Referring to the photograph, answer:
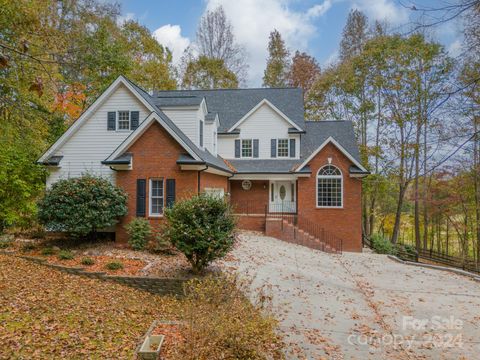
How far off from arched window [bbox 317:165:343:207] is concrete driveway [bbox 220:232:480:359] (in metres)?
4.60

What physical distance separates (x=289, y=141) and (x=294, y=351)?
16829 mm

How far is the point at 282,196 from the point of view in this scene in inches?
818

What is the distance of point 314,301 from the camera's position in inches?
344

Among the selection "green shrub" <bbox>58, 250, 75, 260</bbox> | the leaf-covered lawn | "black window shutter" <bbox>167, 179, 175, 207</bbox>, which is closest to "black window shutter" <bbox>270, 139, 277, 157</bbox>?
"black window shutter" <bbox>167, 179, 175, 207</bbox>

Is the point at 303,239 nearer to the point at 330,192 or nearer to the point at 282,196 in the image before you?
the point at 330,192

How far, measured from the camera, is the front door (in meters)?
20.5

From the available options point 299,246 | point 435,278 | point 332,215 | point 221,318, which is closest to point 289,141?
point 332,215

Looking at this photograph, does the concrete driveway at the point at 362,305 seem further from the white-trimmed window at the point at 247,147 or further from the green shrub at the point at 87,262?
the white-trimmed window at the point at 247,147

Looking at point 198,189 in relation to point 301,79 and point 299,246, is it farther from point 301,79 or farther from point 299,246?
point 301,79

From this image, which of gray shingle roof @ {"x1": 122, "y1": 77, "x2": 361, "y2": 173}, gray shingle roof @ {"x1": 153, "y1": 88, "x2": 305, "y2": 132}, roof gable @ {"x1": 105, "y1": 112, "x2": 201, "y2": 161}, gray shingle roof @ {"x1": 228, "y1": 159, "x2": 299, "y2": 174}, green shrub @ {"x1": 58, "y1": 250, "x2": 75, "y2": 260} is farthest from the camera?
gray shingle roof @ {"x1": 153, "y1": 88, "x2": 305, "y2": 132}

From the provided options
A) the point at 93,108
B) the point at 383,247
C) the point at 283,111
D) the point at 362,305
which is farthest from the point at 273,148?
the point at 362,305

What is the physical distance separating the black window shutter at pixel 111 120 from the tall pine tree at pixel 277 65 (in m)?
22.3

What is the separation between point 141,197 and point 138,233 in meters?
1.68

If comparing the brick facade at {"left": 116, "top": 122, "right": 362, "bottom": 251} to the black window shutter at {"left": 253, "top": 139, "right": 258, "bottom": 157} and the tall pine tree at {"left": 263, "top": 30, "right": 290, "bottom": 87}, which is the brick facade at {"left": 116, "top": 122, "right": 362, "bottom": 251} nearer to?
the black window shutter at {"left": 253, "top": 139, "right": 258, "bottom": 157}
